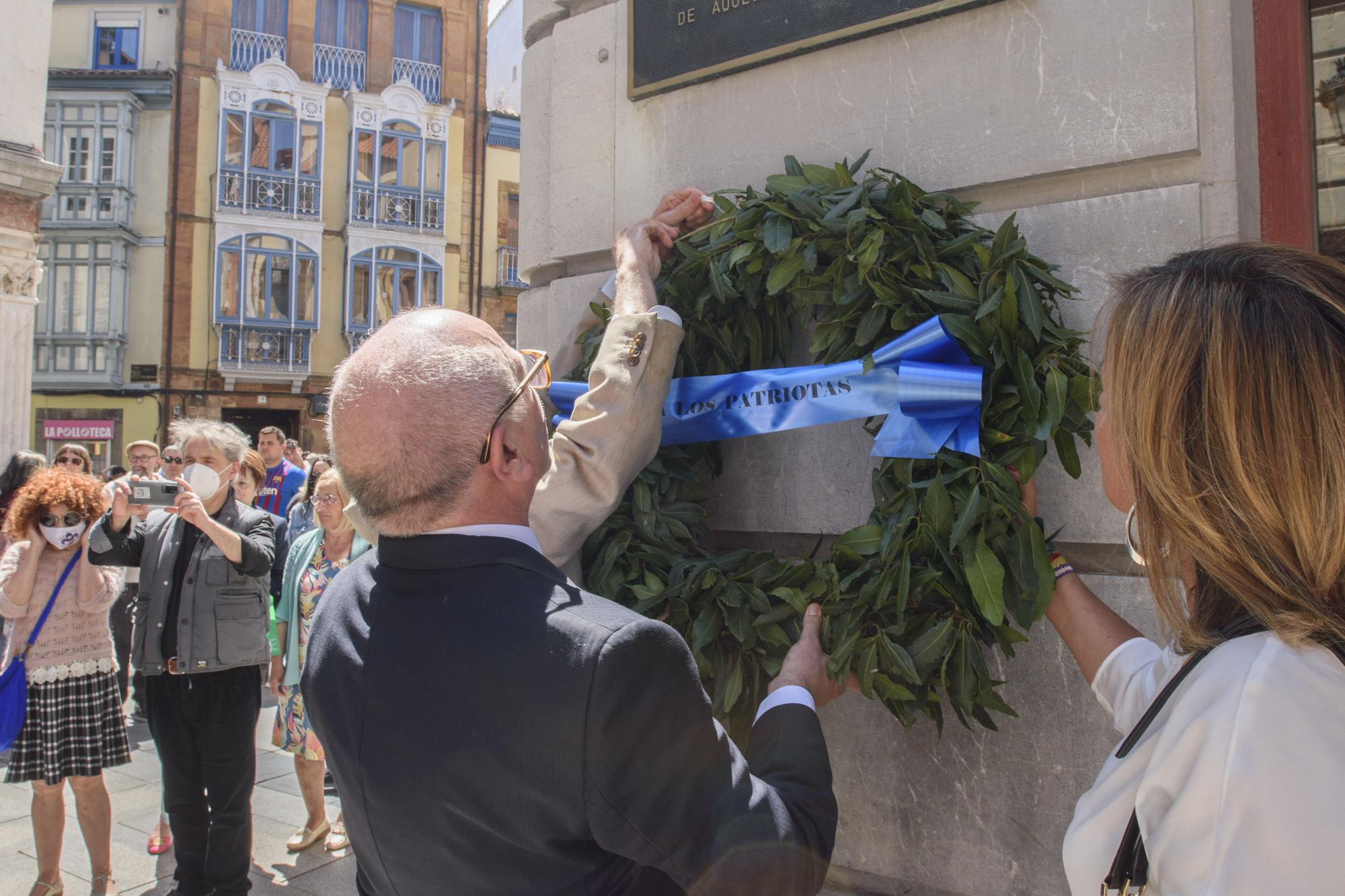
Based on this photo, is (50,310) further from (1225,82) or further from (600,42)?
(1225,82)

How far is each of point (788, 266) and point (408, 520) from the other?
121 cm

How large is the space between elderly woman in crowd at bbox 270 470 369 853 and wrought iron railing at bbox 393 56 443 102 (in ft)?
74.8

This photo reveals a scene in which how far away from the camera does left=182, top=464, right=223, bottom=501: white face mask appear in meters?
4.02

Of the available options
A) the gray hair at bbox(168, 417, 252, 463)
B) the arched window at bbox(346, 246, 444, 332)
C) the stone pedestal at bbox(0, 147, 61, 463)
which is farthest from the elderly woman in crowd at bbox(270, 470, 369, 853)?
the arched window at bbox(346, 246, 444, 332)

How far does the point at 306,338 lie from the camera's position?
917 inches

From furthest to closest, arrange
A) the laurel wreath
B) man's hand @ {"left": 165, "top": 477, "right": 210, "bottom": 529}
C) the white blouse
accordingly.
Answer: man's hand @ {"left": 165, "top": 477, "right": 210, "bottom": 529}, the laurel wreath, the white blouse

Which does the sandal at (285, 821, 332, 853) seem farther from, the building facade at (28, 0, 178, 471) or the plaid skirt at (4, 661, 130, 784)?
the building facade at (28, 0, 178, 471)

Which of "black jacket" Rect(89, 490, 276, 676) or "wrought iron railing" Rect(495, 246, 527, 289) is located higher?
"wrought iron railing" Rect(495, 246, 527, 289)

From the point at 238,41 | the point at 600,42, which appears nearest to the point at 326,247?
the point at 238,41

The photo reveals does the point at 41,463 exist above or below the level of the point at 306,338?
below

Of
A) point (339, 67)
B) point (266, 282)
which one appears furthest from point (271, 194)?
point (339, 67)

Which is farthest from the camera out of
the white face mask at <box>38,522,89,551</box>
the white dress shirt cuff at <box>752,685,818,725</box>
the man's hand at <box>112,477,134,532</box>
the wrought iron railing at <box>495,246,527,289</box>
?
the wrought iron railing at <box>495,246,527,289</box>

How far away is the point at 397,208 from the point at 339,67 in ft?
13.1

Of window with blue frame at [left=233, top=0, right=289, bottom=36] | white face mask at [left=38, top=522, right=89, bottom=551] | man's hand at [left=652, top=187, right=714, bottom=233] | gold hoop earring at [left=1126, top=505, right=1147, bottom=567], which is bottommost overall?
white face mask at [left=38, top=522, right=89, bottom=551]
